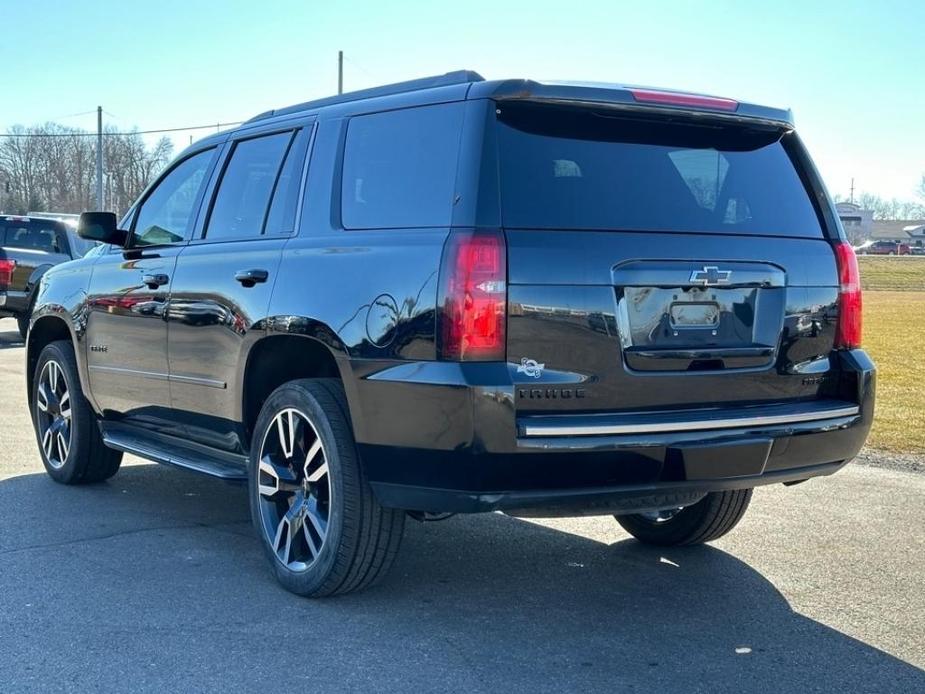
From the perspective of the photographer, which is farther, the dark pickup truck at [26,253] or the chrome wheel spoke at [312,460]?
the dark pickup truck at [26,253]

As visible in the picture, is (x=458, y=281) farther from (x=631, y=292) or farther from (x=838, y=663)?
(x=838, y=663)

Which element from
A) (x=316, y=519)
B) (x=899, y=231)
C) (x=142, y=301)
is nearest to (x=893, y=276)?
(x=142, y=301)

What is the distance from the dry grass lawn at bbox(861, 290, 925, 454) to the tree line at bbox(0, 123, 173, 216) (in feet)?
202

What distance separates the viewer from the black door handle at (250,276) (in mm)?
4711

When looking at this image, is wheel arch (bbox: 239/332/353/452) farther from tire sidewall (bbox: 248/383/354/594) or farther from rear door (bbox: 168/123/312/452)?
tire sidewall (bbox: 248/383/354/594)

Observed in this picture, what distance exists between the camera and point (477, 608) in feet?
14.6

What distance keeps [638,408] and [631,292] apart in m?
0.41

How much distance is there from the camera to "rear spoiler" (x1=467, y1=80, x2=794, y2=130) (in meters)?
3.92

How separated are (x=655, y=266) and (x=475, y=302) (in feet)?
2.29

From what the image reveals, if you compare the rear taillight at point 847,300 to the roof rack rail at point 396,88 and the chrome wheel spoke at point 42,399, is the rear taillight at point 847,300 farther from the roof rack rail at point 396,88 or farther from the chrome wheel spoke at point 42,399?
the chrome wheel spoke at point 42,399

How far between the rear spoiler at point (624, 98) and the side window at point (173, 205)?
2.24m

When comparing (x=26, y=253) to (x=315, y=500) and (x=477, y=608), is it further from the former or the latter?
(x=477, y=608)

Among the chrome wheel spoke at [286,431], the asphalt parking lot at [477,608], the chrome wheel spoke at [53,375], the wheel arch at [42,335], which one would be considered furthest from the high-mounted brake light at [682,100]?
the chrome wheel spoke at [53,375]

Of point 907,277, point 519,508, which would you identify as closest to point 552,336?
point 519,508
